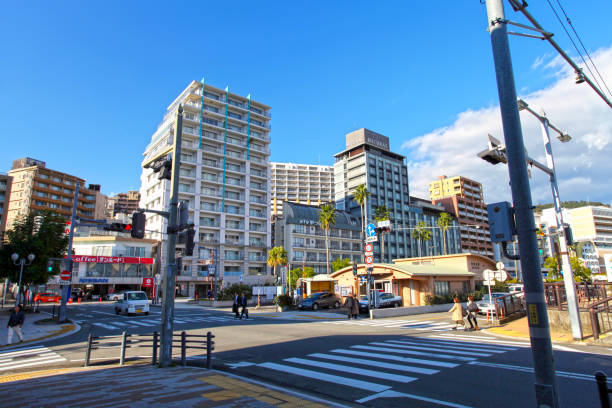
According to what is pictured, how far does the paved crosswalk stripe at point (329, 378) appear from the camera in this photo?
7.32m

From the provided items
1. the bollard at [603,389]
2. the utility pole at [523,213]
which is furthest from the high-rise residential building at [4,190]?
the bollard at [603,389]

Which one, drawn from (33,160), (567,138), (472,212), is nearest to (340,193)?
(472,212)

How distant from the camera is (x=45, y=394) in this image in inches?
260

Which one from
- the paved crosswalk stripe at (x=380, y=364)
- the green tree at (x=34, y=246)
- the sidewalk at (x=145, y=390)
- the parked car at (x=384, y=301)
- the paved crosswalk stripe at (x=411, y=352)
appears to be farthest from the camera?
the green tree at (x=34, y=246)

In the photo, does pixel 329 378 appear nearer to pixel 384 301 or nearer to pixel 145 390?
pixel 145 390

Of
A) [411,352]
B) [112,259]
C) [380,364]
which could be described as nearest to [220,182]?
[112,259]

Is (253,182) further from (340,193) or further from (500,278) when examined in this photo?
(500,278)

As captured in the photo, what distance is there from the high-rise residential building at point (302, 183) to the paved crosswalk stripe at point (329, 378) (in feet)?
412

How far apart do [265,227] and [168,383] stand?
7042 cm

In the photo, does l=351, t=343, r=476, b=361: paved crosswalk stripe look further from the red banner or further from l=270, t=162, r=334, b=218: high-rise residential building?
l=270, t=162, r=334, b=218: high-rise residential building

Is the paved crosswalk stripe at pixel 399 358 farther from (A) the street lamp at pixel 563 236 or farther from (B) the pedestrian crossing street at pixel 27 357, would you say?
(B) the pedestrian crossing street at pixel 27 357

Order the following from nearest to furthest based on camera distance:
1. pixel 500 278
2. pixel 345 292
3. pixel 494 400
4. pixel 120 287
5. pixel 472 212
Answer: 1. pixel 494 400
2. pixel 500 278
3. pixel 345 292
4. pixel 120 287
5. pixel 472 212

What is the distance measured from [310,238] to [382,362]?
75631 mm

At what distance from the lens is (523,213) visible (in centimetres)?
458
